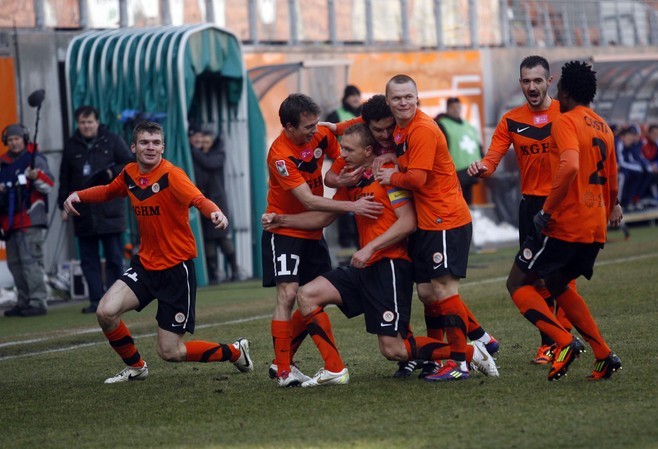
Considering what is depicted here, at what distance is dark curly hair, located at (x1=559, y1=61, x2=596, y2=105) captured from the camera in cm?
769

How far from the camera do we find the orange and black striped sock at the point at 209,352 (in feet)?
28.5

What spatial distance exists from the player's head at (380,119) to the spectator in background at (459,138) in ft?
33.1

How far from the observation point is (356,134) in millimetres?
8023

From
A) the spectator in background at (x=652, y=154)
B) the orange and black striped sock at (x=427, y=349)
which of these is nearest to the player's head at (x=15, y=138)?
the orange and black striped sock at (x=427, y=349)

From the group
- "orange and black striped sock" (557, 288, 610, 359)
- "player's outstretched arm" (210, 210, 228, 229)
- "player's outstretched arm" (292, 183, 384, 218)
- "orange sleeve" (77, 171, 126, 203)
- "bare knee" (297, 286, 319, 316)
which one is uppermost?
"orange sleeve" (77, 171, 126, 203)

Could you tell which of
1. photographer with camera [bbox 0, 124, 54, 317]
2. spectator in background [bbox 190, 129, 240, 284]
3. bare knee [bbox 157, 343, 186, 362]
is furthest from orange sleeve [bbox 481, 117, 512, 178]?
spectator in background [bbox 190, 129, 240, 284]

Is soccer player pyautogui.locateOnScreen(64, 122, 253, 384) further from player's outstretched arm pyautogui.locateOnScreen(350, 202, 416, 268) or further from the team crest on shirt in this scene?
player's outstretched arm pyautogui.locateOnScreen(350, 202, 416, 268)

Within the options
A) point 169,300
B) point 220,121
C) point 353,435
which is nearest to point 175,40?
point 220,121

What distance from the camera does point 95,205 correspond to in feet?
44.4

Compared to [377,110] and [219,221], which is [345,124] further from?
[219,221]

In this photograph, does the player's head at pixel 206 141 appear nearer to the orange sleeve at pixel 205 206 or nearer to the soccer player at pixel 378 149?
the orange sleeve at pixel 205 206

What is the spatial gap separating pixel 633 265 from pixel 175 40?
5986 millimetres

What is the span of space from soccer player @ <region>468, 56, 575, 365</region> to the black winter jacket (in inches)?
224

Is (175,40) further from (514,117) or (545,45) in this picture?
(545,45)
